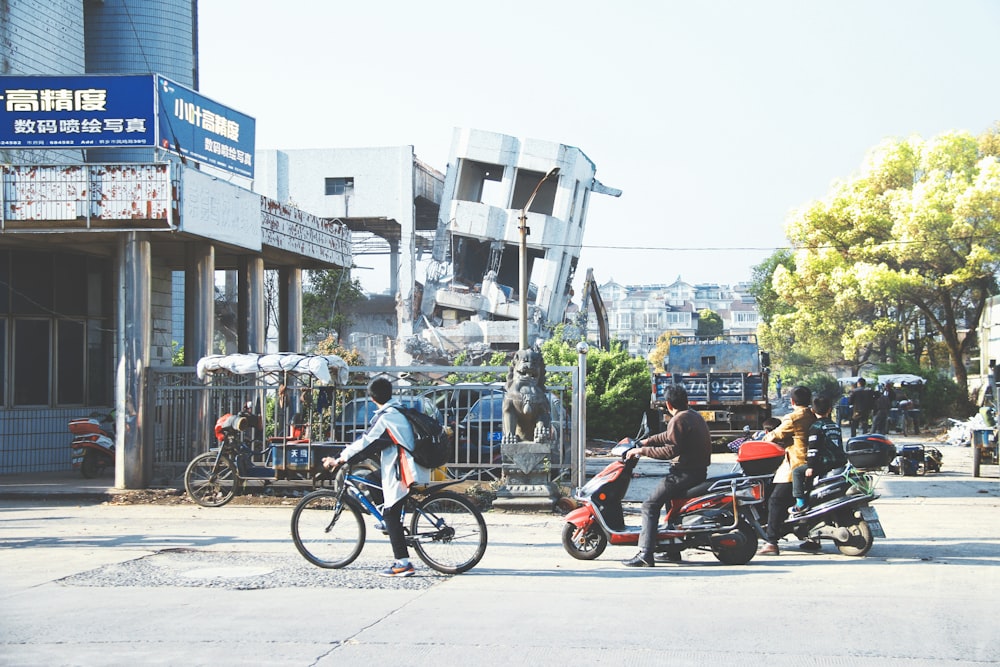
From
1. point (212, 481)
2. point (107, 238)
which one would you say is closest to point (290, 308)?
point (107, 238)

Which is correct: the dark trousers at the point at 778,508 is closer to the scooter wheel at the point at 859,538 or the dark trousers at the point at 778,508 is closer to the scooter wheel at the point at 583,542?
the scooter wheel at the point at 859,538

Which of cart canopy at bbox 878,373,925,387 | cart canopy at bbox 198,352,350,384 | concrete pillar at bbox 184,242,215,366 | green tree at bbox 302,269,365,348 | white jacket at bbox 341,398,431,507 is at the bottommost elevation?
white jacket at bbox 341,398,431,507

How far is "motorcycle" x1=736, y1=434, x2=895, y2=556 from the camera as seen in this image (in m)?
10.1

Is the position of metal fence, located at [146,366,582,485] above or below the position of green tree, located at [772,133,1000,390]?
below

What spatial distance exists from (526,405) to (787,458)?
4.27m

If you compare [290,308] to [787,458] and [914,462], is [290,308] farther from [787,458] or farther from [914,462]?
[787,458]

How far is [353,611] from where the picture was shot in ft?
24.6

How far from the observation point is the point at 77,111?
15945mm

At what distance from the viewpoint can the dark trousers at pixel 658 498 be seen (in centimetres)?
953

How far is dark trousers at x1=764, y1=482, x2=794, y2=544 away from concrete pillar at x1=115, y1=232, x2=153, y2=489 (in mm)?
9425

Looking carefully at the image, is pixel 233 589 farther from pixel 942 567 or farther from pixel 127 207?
pixel 127 207

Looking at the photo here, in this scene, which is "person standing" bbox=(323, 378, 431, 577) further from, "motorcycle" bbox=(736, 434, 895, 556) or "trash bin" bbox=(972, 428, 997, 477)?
"trash bin" bbox=(972, 428, 997, 477)

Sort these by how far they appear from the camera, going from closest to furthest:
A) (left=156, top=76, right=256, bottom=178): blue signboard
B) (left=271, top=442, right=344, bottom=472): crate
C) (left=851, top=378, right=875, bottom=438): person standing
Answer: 1. (left=271, top=442, right=344, bottom=472): crate
2. (left=156, top=76, right=256, bottom=178): blue signboard
3. (left=851, top=378, right=875, bottom=438): person standing

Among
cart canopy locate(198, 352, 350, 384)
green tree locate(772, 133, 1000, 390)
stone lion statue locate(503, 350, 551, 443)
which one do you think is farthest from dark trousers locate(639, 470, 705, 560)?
green tree locate(772, 133, 1000, 390)
